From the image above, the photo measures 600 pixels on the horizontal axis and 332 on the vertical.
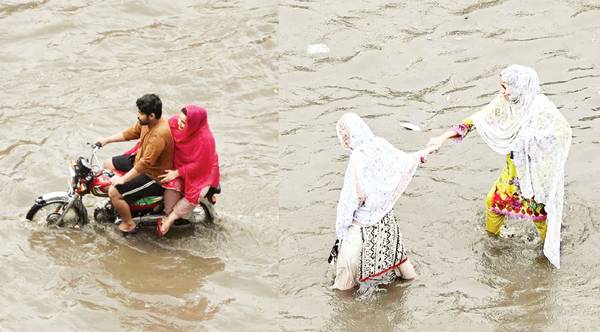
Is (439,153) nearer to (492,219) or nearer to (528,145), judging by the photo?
(492,219)

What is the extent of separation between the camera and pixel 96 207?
25.2 ft

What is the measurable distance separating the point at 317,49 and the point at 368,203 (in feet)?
14.6

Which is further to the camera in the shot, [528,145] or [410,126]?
[410,126]

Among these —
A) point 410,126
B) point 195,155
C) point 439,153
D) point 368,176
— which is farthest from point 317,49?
point 368,176

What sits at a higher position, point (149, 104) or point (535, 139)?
point (149, 104)

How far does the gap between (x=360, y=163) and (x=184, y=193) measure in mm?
1675

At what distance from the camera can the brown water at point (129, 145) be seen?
22.6 feet

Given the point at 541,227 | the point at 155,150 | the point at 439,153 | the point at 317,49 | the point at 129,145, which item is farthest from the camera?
the point at 317,49

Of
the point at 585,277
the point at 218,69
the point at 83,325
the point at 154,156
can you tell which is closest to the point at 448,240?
the point at 585,277

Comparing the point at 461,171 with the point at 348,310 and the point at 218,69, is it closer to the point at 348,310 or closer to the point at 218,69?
the point at 348,310

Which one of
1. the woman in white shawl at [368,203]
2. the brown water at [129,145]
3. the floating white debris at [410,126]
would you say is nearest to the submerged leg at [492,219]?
the woman in white shawl at [368,203]

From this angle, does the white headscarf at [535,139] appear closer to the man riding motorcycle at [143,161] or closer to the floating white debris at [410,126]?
the floating white debris at [410,126]

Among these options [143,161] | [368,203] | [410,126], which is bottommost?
[410,126]

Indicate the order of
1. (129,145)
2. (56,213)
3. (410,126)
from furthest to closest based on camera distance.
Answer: (410,126) < (129,145) < (56,213)
